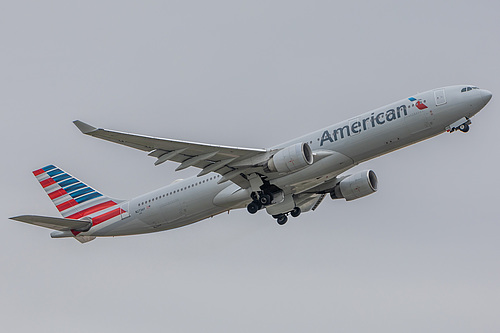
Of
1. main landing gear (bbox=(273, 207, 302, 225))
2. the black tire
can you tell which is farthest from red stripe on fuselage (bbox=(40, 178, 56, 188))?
main landing gear (bbox=(273, 207, 302, 225))

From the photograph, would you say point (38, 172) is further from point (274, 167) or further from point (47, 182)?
point (274, 167)

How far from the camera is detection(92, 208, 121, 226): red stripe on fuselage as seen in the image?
4531 cm

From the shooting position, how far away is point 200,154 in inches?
1532

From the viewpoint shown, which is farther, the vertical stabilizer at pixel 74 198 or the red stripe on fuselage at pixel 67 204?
the red stripe on fuselage at pixel 67 204

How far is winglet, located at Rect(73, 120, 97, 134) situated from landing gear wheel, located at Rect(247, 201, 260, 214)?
1128 cm

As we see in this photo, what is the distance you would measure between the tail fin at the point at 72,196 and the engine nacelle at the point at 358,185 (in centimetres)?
1361

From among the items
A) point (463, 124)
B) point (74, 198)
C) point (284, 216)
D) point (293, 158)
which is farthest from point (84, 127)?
point (463, 124)

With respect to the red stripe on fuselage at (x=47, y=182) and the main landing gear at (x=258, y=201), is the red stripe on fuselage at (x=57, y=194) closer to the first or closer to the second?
the red stripe on fuselage at (x=47, y=182)

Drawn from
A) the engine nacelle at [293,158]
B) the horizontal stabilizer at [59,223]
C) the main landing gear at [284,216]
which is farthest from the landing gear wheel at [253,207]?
the horizontal stabilizer at [59,223]

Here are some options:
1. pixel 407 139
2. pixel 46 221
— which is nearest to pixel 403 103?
pixel 407 139

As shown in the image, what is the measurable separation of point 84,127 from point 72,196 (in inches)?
595

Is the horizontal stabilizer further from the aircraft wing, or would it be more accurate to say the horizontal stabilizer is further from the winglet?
the winglet

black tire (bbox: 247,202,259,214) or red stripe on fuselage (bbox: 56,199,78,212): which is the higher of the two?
red stripe on fuselage (bbox: 56,199,78,212)

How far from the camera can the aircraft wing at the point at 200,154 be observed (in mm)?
36297
